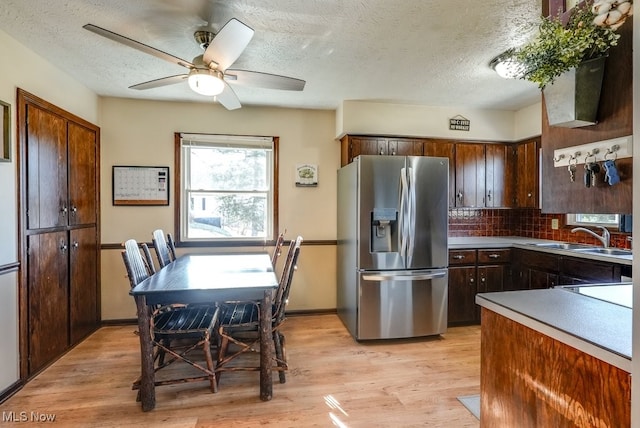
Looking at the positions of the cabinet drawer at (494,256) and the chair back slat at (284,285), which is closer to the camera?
the chair back slat at (284,285)

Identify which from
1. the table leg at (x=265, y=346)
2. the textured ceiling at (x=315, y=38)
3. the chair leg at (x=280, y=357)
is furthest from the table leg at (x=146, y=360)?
the textured ceiling at (x=315, y=38)

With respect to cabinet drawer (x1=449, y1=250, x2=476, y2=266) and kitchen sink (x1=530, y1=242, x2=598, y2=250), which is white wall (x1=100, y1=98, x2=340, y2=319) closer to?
cabinet drawer (x1=449, y1=250, x2=476, y2=266)

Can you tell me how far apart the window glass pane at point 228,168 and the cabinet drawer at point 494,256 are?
97.3 inches

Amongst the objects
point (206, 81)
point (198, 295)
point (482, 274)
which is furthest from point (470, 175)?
point (198, 295)

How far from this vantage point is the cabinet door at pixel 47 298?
7.74 feet

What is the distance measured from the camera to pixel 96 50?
234 cm

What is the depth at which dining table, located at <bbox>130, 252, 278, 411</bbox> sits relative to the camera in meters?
1.94

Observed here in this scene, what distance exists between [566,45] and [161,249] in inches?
116

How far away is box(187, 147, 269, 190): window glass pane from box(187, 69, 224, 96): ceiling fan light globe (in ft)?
5.13

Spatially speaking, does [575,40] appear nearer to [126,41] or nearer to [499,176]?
[126,41]

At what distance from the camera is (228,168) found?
3611mm

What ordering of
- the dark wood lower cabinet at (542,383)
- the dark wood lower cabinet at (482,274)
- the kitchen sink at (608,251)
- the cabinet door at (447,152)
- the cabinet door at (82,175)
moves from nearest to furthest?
the dark wood lower cabinet at (542,383)
the kitchen sink at (608,251)
the cabinet door at (82,175)
the dark wood lower cabinet at (482,274)
the cabinet door at (447,152)

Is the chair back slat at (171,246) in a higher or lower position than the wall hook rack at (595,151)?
lower

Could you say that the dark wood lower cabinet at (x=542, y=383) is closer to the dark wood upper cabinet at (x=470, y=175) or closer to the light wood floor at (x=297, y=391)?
the light wood floor at (x=297, y=391)
